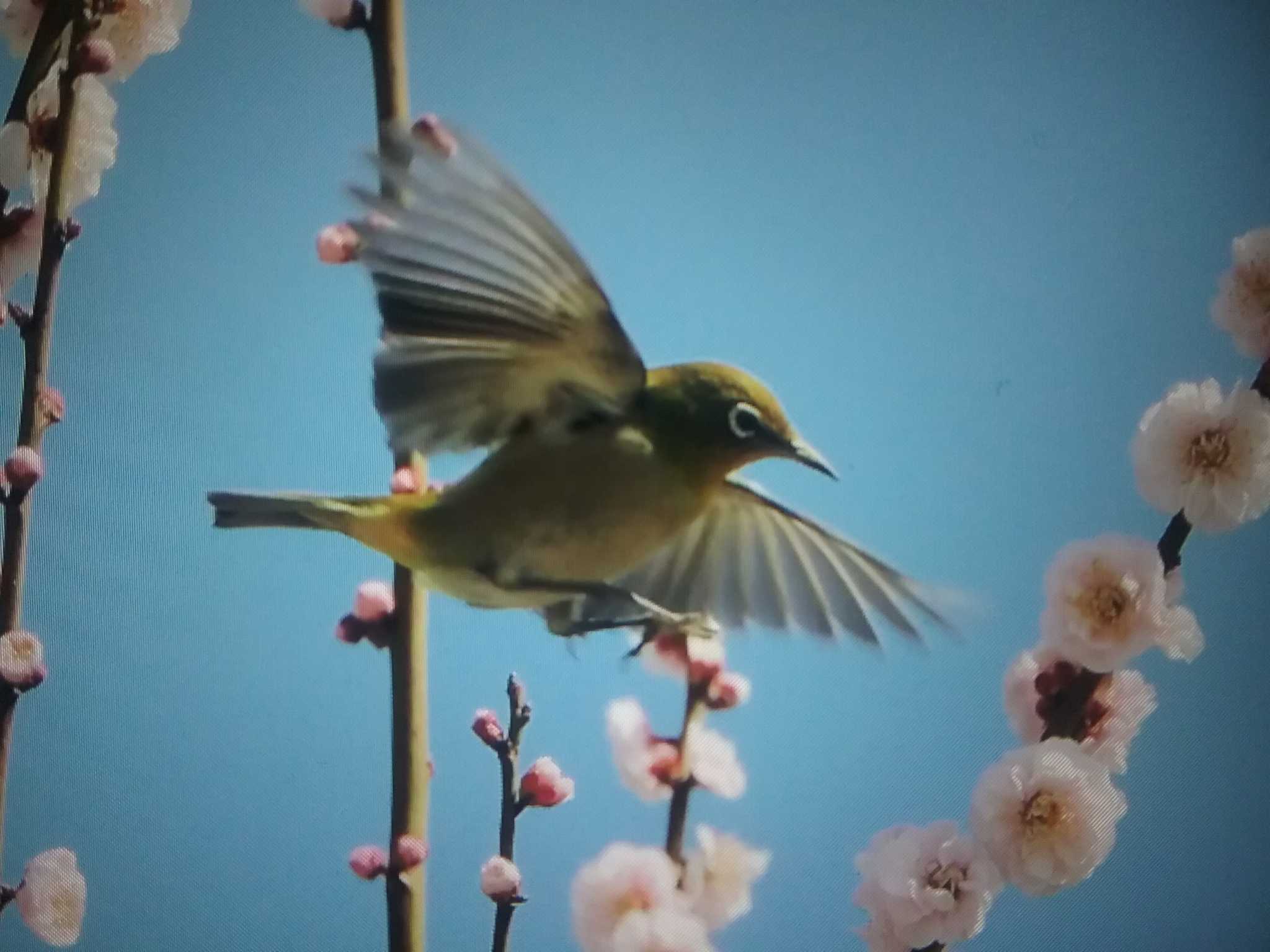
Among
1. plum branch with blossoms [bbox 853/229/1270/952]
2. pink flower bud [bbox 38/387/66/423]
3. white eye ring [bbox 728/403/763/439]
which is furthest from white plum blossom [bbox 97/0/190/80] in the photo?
plum branch with blossoms [bbox 853/229/1270/952]

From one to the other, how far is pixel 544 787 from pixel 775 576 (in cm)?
21

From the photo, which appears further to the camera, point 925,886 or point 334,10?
point 334,10

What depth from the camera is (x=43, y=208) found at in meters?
0.80

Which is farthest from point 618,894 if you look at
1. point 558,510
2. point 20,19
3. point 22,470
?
point 20,19

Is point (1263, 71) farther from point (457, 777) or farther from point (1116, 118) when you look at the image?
point (457, 777)

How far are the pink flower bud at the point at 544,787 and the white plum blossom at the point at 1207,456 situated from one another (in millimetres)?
424

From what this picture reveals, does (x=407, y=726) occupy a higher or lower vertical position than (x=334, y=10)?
lower

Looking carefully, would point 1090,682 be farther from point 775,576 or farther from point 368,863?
point 368,863

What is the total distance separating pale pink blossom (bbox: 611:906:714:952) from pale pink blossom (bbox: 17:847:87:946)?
1.23 feet

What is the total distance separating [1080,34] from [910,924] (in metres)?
0.77

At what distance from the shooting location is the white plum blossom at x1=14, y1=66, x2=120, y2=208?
0.79 metres

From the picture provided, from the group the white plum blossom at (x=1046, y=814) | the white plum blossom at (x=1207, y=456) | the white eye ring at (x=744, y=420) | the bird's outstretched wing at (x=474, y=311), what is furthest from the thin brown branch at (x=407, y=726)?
the white plum blossom at (x=1207, y=456)

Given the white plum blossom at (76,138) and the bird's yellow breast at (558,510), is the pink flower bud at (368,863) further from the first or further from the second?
the white plum blossom at (76,138)

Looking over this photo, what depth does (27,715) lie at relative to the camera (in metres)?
0.83
